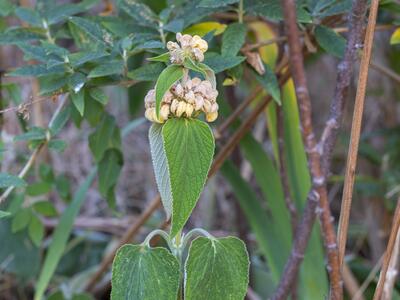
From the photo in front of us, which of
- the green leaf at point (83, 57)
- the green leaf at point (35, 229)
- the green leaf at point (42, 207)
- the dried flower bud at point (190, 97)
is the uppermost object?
the green leaf at point (83, 57)

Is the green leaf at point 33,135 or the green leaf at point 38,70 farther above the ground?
the green leaf at point 38,70

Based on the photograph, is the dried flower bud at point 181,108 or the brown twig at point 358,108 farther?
the brown twig at point 358,108

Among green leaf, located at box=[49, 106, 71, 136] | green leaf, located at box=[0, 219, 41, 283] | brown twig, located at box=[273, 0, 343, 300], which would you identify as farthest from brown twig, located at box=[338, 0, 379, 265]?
green leaf, located at box=[0, 219, 41, 283]

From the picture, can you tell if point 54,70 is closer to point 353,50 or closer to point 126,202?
point 353,50

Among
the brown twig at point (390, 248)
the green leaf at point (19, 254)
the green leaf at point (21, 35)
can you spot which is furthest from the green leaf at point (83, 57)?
the green leaf at point (19, 254)

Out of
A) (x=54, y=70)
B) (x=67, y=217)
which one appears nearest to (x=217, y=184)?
(x=67, y=217)

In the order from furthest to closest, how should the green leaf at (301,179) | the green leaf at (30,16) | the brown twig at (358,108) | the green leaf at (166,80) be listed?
the green leaf at (301,179) < the green leaf at (30,16) < the brown twig at (358,108) < the green leaf at (166,80)

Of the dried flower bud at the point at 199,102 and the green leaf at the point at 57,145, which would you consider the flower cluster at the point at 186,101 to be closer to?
the dried flower bud at the point at 199,102
